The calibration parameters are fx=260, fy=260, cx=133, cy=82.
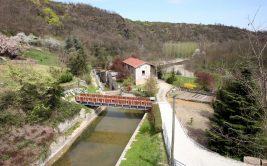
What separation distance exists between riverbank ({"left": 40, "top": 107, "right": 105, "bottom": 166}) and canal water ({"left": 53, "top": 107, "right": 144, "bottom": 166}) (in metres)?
0.35

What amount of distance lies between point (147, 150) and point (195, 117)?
10875mm

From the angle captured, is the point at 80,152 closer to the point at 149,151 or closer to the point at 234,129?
the point at 149,151

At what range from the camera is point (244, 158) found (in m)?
16.7

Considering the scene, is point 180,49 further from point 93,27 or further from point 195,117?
point 195,117

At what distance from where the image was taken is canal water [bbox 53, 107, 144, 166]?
20.3 metres

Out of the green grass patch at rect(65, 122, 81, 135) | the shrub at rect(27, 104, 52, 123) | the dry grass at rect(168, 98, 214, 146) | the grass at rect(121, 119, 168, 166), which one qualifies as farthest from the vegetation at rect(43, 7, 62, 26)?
the grass at rect(121, 119, 168, 166)

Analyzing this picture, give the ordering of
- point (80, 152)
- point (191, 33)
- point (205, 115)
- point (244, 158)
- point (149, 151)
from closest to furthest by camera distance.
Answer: point (244, 158), point (149, 151), point (80, 152), point (205, 115), point (191, 33)

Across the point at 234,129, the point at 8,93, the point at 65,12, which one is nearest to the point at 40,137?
the point at 8,93

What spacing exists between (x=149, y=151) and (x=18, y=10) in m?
68.7

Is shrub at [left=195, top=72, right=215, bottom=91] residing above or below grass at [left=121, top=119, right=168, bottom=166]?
above

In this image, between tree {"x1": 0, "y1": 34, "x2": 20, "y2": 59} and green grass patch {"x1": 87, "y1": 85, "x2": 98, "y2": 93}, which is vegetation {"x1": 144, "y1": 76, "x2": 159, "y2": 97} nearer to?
green grass patch {"x1": 87, "y1": 85, "x2": 98, "y2": 93}

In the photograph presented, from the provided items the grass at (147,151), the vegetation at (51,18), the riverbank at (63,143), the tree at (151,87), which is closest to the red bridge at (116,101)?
the riverbank at (63,143)

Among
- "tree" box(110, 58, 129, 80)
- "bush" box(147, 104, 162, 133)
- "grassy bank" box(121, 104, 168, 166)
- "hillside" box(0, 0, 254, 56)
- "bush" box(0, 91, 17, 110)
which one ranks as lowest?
"grassy bank" box(121, 104, 168, 166)

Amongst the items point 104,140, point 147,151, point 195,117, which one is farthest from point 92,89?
point 147,151
